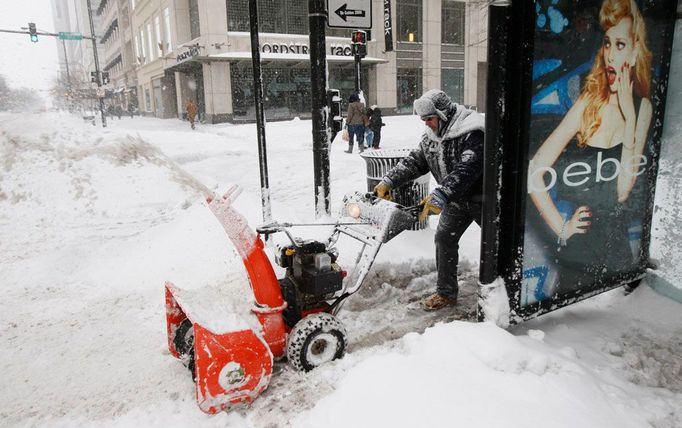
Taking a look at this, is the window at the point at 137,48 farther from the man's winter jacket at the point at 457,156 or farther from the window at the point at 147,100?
the man's winter jacket at the point at 457,156

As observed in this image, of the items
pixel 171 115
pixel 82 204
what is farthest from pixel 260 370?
pixel 171 115

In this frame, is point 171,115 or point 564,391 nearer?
point 564,391

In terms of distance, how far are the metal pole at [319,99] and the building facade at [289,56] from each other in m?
21.2

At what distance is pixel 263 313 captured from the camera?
317 centimetres

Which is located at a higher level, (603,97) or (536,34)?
(536,34)

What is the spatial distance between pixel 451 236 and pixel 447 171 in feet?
1.89

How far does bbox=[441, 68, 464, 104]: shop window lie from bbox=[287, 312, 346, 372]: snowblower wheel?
3309cm

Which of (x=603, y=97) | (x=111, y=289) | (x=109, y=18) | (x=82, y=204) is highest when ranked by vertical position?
(x=109, y=18)

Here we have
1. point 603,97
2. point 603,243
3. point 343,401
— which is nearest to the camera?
point 343,401

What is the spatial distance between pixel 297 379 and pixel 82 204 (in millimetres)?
6170

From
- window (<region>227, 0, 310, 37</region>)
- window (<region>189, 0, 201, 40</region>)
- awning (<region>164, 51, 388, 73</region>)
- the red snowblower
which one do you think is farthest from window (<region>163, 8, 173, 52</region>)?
the red snowblower

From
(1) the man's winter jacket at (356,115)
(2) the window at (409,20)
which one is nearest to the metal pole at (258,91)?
(1) the man's winter jacket at (356,115)

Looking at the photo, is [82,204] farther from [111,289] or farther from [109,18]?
[109,18]

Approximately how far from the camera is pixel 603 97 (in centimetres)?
349
